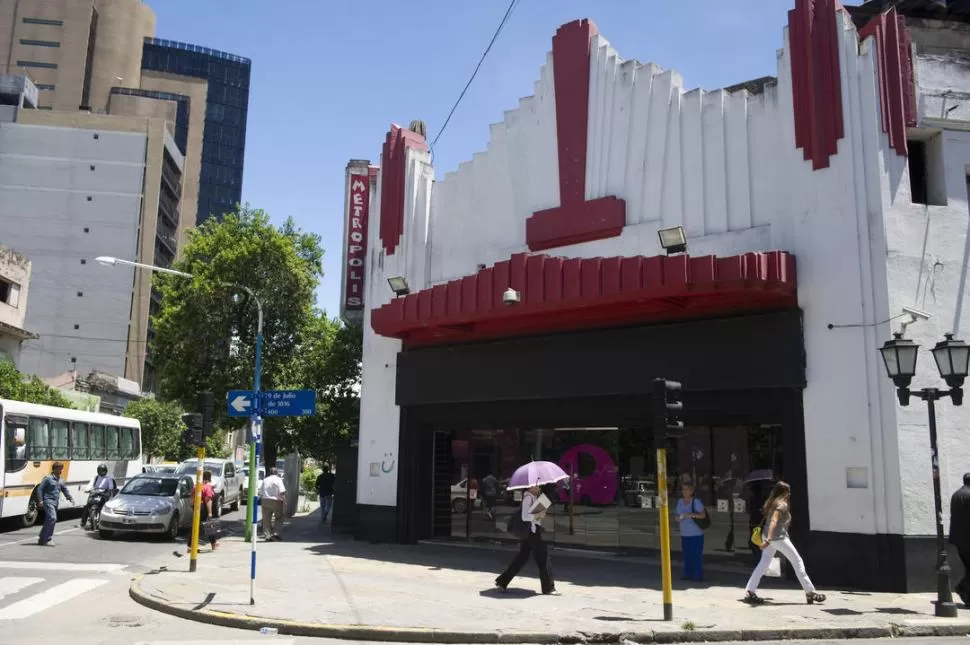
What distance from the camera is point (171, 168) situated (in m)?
78.9

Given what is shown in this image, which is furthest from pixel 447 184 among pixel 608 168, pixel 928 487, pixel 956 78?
pixel 928 487

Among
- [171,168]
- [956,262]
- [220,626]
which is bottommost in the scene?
[220,626]

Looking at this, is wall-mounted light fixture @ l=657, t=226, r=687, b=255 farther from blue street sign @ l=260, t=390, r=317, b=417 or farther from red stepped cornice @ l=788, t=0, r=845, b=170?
blue street sign @ l=260, t=390, r=317, b=417

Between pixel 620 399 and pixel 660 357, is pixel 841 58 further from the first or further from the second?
pixel 620 399

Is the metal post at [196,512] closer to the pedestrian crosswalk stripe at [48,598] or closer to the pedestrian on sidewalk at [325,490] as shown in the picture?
the pedestrian crosswalk stripe at [48,598]

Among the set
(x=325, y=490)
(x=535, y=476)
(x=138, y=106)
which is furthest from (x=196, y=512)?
(x=138, y=106)

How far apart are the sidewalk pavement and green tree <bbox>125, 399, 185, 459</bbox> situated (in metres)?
46.4

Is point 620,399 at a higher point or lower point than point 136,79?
lower

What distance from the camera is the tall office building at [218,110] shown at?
14125 cm

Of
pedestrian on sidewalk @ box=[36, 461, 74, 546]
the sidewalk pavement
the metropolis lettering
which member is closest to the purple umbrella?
the sidewalk pavement

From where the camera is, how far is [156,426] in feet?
188

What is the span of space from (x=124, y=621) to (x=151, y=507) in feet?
32.6

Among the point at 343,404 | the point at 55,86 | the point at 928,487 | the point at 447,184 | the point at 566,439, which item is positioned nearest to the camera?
the point at 928,487

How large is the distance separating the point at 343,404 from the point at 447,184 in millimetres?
11835
